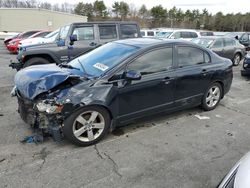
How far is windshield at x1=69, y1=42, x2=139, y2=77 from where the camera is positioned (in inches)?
153

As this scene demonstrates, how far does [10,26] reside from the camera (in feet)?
124

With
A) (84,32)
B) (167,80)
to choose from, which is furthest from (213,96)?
(84,32)

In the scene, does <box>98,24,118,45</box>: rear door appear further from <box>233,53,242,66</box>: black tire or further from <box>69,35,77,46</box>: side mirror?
<box>233,53,242,66</box>: black tire

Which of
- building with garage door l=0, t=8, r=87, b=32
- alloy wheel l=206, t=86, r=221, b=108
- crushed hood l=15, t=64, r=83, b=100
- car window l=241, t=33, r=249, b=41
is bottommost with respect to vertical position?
alloy wheel l=206, t=86, r=221, b=108

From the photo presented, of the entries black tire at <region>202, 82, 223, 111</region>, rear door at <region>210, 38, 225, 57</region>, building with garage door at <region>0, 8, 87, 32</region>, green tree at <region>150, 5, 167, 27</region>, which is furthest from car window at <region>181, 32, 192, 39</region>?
green tree at <region>150, 5, 167, 27</region>

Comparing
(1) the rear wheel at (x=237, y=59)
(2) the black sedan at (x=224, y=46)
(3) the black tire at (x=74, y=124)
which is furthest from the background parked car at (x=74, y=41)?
(1) the rear wheel at (x=237, y=59)

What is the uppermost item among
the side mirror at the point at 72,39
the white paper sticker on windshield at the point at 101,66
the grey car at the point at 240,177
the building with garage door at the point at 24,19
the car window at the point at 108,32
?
the building with garage door at the point at 24,19

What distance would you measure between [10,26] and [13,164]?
40032 mm

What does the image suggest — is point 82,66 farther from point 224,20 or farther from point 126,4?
point 224,20

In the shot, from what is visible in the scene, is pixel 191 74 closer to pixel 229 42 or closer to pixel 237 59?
pixel 229 42

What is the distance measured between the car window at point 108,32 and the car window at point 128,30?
32 centimetres

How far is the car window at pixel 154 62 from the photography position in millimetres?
3980

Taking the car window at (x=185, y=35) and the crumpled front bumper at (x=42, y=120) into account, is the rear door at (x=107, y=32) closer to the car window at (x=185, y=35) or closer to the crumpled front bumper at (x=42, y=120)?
the crumpled front bumper at (x=42, y=120)

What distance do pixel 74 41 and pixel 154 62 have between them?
442 cm
